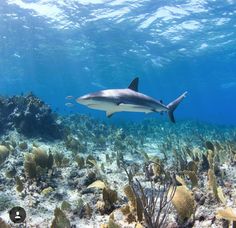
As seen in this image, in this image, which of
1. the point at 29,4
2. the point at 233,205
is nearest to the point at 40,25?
the point at 29,4

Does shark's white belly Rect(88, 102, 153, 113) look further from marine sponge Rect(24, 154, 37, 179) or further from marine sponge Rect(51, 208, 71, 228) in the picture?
marine sponge Rect(51, 208, 71, 228)

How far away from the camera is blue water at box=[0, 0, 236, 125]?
1005 inches

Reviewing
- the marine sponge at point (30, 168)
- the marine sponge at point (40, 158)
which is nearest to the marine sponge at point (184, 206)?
the marine sponge at point (30, 168)

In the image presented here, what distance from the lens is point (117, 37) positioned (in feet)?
109

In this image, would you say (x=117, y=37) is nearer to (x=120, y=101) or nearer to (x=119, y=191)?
Result: (x=120, y=101)

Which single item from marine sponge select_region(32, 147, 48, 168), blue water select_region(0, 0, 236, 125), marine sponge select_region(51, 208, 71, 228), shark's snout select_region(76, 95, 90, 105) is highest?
blue water select_region(0, 0, 236, 125)

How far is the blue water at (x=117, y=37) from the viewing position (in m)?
25.5

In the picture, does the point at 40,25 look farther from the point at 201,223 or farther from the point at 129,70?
the point at 201,223

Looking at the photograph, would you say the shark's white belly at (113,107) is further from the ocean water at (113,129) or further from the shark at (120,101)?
the ocean water at (113,129)

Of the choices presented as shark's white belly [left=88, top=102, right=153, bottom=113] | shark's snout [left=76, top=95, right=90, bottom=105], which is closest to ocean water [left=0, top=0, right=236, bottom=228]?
shark's white belly [left=88, top=102, right=153, bottom=113]

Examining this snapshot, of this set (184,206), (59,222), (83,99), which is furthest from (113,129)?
(184,206)

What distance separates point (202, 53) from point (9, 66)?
91.8 ft

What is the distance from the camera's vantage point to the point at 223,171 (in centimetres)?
746

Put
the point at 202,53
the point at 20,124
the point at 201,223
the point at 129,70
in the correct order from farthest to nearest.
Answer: the point at 129,70
the point at 202,53
the point at 20,124
the point at 201,223
